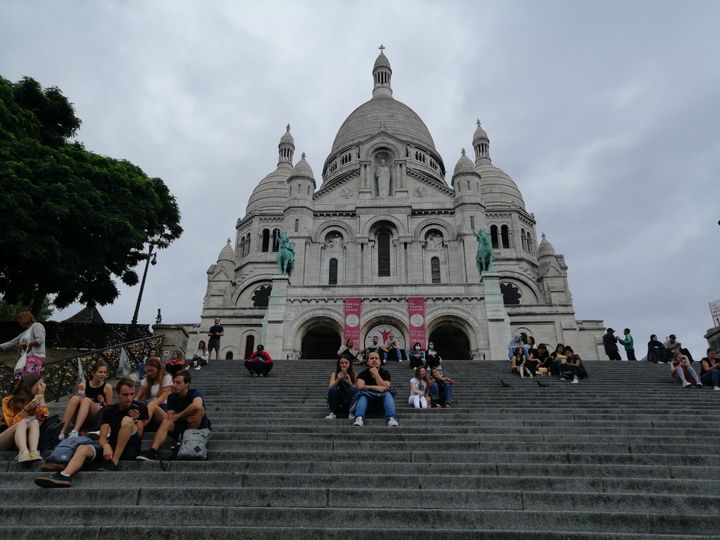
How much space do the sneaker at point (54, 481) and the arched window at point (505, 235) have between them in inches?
1463

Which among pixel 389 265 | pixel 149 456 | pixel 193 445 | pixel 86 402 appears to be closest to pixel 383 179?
pixel 389 265

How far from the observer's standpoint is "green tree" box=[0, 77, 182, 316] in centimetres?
1762

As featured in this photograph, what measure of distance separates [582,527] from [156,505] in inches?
168

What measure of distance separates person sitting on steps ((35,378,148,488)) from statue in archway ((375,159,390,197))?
28.9 metres

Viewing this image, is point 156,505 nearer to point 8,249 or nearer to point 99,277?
point 8,249

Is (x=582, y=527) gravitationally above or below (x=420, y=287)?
below

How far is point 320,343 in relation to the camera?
95.5 ft

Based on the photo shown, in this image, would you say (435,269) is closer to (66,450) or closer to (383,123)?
(383,123)

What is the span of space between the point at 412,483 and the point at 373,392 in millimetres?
2697

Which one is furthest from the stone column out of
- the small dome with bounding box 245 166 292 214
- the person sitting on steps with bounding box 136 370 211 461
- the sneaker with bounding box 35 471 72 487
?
the small dome with bounding box 245 166 292 214

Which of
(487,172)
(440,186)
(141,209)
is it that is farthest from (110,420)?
(487,172)

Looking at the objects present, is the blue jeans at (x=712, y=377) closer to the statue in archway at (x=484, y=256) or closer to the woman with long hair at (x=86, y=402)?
the woman with long hair at (x=86, y=402)

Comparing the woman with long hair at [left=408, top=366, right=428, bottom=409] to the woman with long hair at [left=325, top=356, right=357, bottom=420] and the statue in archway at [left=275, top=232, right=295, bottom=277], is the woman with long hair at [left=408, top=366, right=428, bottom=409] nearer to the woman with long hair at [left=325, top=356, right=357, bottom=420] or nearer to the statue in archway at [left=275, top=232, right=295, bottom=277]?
the woman with long hair at [left=325, top=356, right=357, bottom=420]

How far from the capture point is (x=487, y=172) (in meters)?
44.2
